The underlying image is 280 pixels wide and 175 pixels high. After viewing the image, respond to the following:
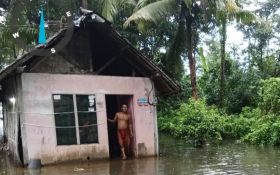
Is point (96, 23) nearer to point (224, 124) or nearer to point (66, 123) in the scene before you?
point (66, 123)

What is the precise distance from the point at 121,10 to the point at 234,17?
751cm

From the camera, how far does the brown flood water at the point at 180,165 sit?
31.2ft

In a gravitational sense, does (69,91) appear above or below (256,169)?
above

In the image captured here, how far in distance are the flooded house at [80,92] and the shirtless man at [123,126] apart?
0.19 meters

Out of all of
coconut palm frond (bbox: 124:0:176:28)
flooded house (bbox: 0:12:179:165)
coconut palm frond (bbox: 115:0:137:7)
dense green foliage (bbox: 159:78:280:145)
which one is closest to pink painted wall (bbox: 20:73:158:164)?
flooded house (bbox: 0:12:179:165)

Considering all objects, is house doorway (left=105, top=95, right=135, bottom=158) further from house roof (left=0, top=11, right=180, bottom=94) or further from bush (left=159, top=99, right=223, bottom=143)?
bush (left=159, top=99, right=223, bottom=143)

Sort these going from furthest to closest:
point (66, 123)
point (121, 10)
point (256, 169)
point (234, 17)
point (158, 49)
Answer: point (158, 49), point (121, 10), point (234, 17), point (66, 123), point (256, 169)

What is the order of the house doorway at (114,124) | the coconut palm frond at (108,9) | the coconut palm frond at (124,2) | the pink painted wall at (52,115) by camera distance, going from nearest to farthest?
the pink painted wall at (52,115) < the house doorway at (114,124) < the coconut palm frond at (108,9) < the coconut palm frond at (124,2)

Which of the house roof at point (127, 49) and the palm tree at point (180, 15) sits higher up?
the palm tree at point (180, 15)

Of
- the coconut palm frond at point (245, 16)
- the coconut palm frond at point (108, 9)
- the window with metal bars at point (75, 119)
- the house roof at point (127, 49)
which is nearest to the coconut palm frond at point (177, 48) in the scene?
the coconut palm frond at point (245, 16)

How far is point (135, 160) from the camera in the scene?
1147 centimetres

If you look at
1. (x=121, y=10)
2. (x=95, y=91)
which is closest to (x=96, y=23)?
(x=95, y=91)

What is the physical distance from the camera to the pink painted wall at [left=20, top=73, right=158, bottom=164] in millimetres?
10477

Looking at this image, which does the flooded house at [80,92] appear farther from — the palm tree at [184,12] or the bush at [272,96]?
the palm tree at [184,12]
